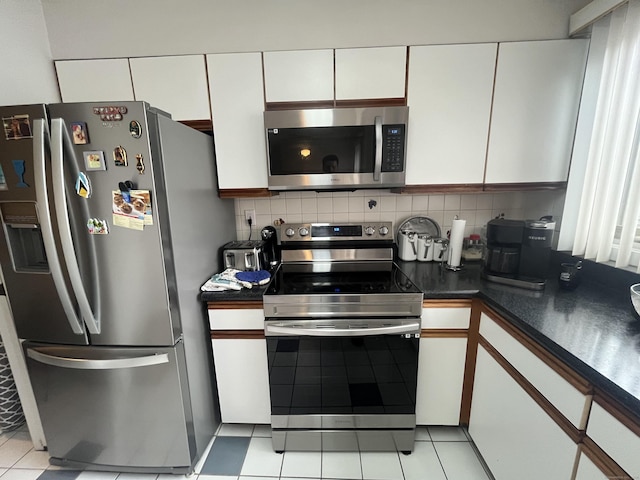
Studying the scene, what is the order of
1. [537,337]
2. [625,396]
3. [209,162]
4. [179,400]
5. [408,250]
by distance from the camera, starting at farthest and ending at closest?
[408,250], [209,162], [179,400], [537,337], [625,396]

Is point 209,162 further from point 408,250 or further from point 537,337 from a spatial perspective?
point 537,337

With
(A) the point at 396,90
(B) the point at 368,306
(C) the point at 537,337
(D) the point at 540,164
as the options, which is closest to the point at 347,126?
(A) the point at 396,90

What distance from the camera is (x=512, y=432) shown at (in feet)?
3.72

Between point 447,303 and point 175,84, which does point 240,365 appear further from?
point 175,84

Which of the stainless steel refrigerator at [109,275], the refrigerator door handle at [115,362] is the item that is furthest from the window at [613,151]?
the refrigerator door handle at [115,362]

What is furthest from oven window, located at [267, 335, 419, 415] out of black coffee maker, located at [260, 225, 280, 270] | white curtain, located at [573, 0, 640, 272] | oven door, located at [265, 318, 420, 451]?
white curtain, located at [573, 0, 640, 272]

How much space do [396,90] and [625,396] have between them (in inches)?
59.1

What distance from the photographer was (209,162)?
5.12 feet

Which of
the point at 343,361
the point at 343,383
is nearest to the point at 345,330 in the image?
the point at 343,361

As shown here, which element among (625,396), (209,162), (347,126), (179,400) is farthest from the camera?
(209,162)

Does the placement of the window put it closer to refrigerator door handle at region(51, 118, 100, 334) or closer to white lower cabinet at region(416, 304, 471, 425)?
white lower cabinet at region(416, 304, 471, 425)

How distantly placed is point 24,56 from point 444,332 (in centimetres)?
265

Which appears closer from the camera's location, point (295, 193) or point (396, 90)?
point (396, 90)

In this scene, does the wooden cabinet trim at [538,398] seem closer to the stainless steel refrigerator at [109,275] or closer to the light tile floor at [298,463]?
the light tile floor at [298,463]
